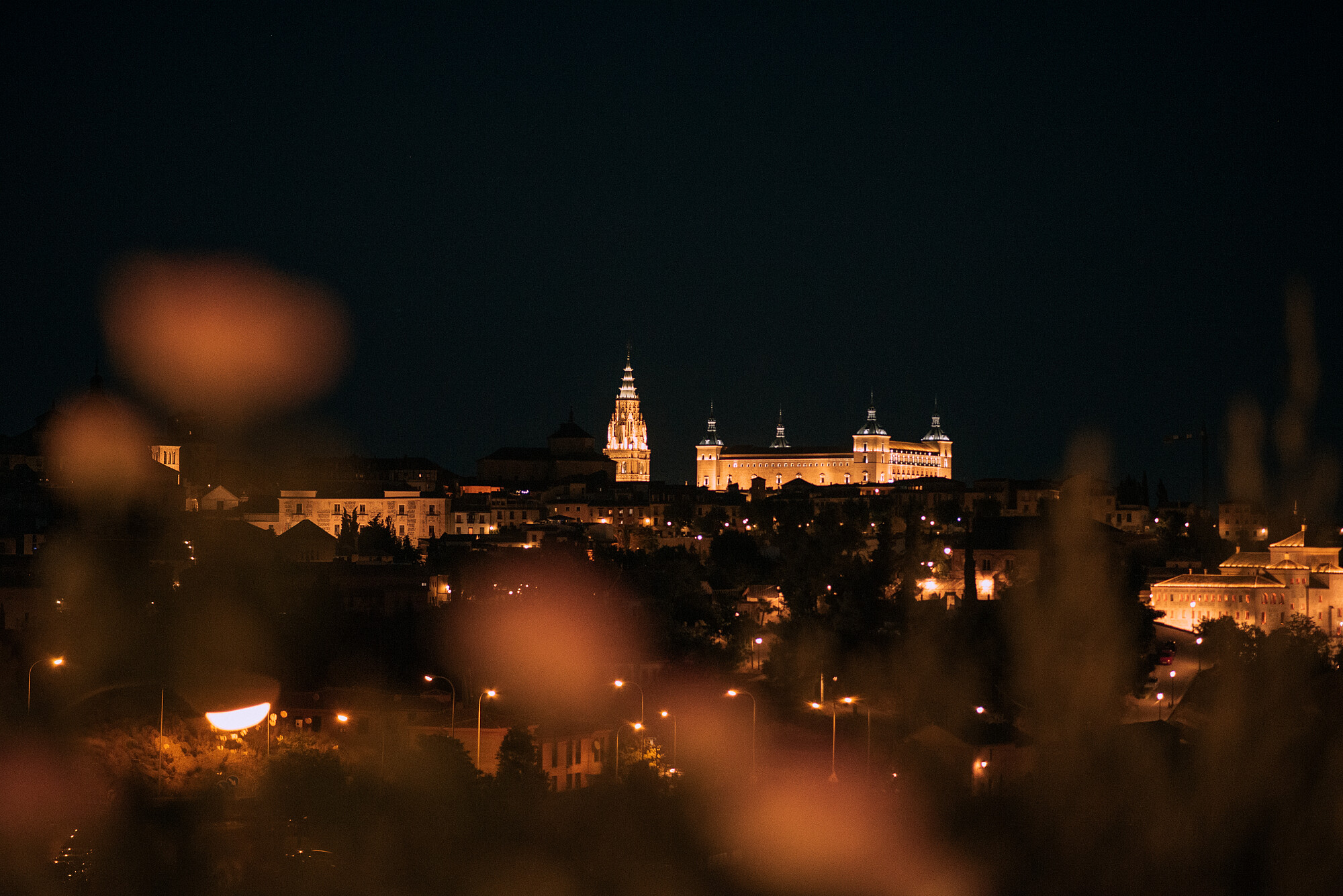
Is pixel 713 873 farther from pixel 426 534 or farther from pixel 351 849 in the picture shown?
pixel 426 534

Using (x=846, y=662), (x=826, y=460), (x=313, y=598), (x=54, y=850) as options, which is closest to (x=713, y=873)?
(x=54, y=850)

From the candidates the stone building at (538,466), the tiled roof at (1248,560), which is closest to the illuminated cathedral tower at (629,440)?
the stone building at (538,466)

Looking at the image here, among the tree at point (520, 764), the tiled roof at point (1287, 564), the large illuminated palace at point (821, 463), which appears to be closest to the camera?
the tree at point (520, 764)

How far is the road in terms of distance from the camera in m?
31.6

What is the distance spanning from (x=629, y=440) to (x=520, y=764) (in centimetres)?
7491

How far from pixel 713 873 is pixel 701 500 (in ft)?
148

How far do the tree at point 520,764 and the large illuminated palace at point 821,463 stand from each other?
213 feet

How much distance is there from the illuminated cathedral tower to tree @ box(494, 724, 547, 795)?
70830mm

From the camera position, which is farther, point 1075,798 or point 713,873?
point 1075,798

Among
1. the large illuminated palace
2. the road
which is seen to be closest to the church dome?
the large illuminated palace

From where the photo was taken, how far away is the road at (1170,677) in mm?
31578

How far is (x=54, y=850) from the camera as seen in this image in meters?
19.0

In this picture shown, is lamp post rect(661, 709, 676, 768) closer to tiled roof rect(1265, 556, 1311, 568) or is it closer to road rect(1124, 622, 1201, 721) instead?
road rect(1124, 622, 1201, 721)

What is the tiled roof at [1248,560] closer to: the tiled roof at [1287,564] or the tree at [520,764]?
the tiled roof at [1287,564]
